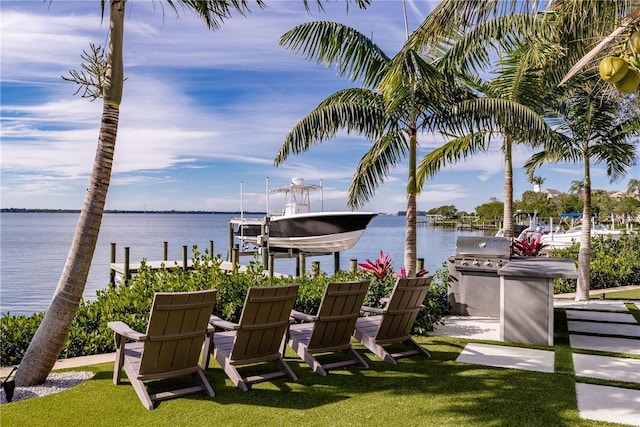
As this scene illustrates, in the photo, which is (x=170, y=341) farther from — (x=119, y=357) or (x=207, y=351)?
(x=207, y=351)

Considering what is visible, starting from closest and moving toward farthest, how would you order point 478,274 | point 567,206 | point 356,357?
point 356,357 < point 478,274 < point 567,206

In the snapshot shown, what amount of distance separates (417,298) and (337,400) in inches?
71.3

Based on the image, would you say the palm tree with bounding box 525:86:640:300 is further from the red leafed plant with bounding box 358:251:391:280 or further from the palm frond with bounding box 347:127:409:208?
the red leafed plant with bounding box 358:251:391:280

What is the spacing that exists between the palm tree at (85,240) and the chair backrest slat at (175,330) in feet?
3.68

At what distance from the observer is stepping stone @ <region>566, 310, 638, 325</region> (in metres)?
8.47

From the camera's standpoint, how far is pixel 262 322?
4945 millimetres

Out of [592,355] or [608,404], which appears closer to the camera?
[608,404]

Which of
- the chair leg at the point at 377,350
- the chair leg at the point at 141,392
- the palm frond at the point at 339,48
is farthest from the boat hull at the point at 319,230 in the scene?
the chair leg at the point at 141,392

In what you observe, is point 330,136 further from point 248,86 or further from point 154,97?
point 248,86

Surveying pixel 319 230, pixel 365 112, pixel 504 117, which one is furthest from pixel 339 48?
pixel 319 230

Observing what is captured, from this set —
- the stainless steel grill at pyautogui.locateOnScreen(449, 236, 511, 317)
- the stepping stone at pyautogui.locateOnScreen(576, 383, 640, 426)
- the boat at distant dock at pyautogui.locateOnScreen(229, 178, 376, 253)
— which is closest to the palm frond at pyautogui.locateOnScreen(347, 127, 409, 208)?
the stainless steel grill at pyautogui.locateOnScreen(449, 236, 511, 317)

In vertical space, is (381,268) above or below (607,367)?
above

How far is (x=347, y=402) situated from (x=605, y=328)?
528 centimetres

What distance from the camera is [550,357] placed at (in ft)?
20.1
